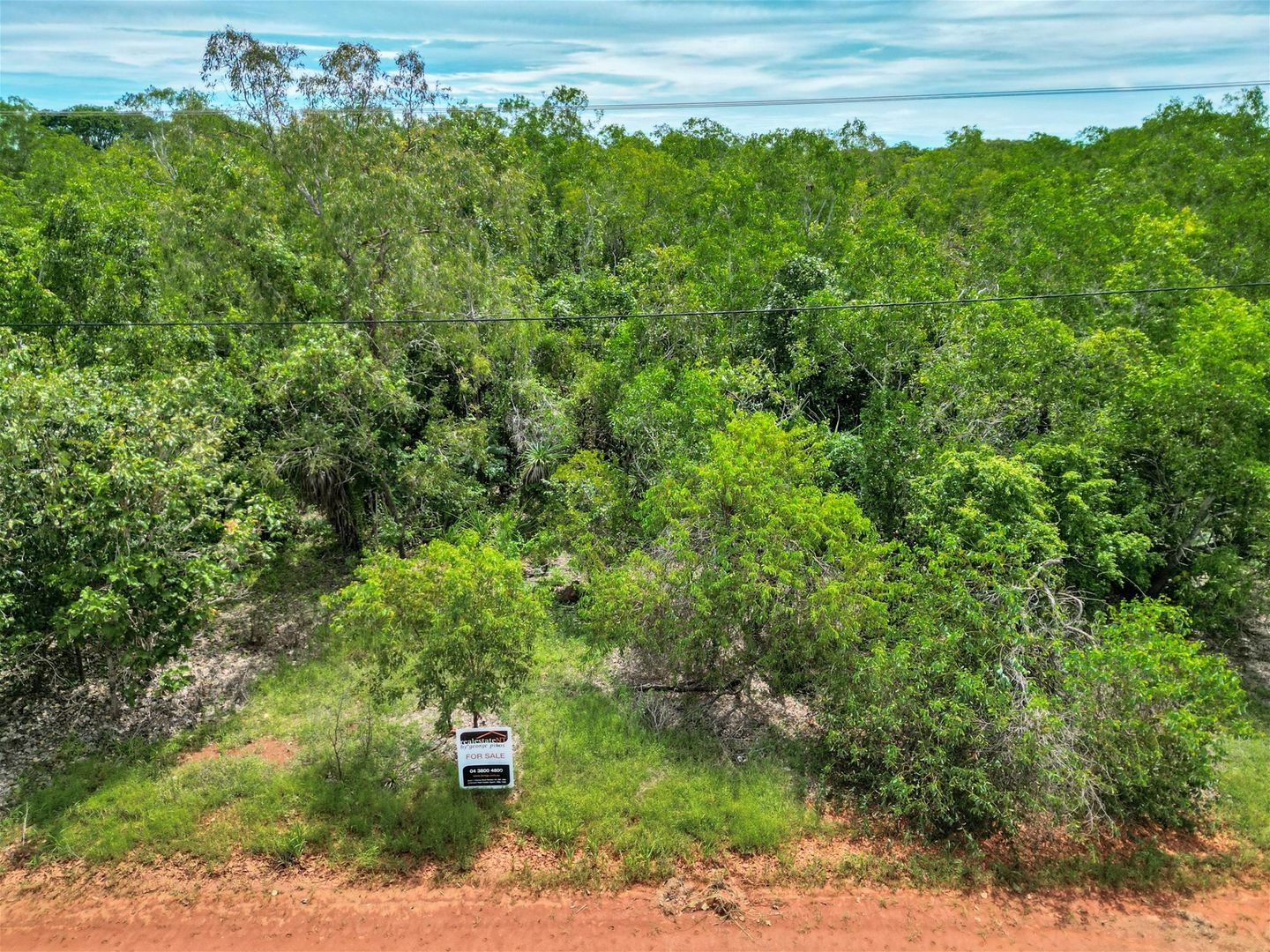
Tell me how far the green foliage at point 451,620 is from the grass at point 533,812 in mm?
1190

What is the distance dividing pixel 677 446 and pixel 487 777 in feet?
→ 20.4

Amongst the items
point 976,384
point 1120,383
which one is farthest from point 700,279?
point 1120,383

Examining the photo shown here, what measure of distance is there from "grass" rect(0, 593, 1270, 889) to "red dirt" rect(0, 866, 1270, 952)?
0.24m

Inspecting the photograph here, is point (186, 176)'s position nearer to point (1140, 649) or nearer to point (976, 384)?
point (976, 384)

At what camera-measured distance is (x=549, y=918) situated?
742cm

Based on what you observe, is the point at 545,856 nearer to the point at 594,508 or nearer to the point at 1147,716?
the point at 594,508

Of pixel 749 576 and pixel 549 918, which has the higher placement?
pixel 749 576

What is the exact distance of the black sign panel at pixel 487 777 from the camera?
337 inches

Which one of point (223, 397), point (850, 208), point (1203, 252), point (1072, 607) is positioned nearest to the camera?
point (1072, 607)

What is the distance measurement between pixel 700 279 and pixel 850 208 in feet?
37.1

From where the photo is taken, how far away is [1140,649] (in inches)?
313

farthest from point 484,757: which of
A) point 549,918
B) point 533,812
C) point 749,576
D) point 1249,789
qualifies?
point 1249,789

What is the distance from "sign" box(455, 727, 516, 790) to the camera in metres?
8.51

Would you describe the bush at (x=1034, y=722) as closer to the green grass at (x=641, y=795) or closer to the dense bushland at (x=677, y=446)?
the dense bushland at (x=677, y=446)
